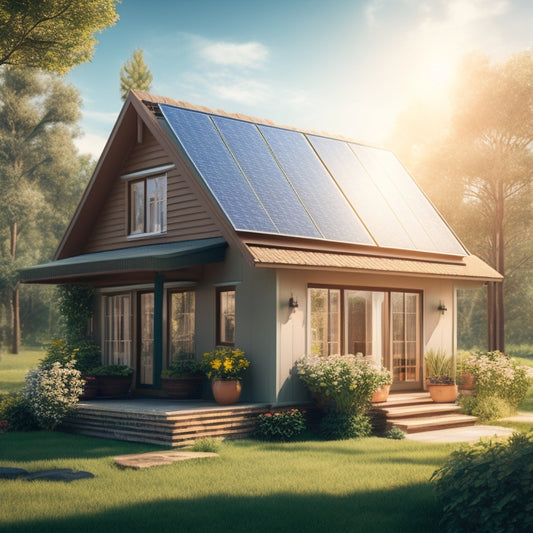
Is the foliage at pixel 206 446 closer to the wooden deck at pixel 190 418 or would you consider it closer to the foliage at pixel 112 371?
the wooden deck at pixel 190 418

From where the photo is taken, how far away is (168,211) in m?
16.4

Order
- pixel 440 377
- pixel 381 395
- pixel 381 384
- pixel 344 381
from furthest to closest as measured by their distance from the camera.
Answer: pixel 440 377 < pixel 381 395 < pixel 381 384 < pixel 344 381

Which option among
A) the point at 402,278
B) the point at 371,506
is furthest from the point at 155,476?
the point at 402,278

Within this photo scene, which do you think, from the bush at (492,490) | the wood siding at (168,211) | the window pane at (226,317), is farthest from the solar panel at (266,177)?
the bush at (492,490)

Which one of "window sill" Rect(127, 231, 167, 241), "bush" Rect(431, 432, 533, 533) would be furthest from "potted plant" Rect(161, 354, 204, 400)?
"bush" Rect(431, 432, 533, 533)

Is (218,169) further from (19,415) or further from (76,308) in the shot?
(19,415)

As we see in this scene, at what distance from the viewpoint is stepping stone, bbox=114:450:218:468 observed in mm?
10375

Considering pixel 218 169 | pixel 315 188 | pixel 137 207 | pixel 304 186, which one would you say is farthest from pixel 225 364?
pixel 137 207

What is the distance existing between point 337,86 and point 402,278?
43.4 feet

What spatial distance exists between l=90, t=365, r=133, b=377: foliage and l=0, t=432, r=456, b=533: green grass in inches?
136

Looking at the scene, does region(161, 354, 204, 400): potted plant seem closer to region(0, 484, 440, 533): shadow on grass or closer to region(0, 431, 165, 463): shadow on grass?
region(0, 431, 165, 463): shadow on grass

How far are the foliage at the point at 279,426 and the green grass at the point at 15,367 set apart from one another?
8.61 meters

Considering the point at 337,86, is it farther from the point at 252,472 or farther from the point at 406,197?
the point at 252,472

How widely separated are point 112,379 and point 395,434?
234 inches
